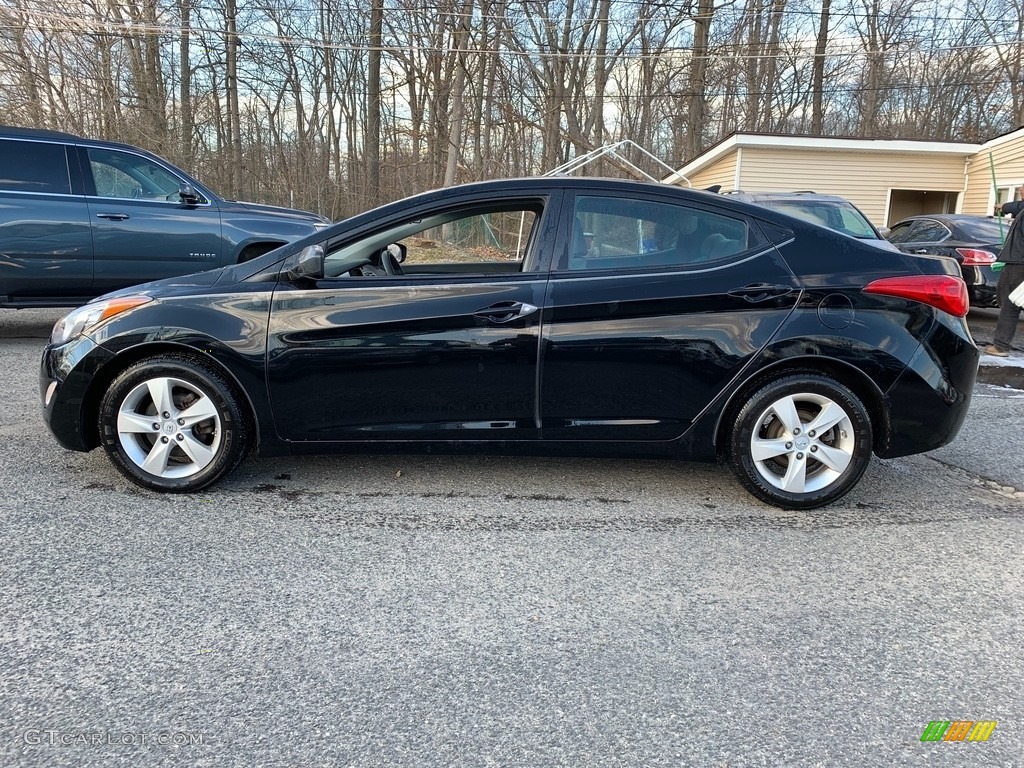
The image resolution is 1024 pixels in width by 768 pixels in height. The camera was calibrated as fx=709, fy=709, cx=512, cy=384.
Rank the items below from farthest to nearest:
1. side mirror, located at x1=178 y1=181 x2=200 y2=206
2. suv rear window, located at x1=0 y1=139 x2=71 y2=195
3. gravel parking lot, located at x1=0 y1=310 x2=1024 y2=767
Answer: side mirror, located at x1=178 y1=181 x2=200 y2=206 → suv rear window, located at x1=0 y1=139 x2=71 y2=195 → gravel parking lot, located at x1=0 y1=310 x2=1024 y2=767

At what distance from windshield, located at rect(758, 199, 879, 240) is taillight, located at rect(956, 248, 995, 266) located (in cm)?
154

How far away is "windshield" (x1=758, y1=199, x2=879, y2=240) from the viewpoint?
8391 millimetres

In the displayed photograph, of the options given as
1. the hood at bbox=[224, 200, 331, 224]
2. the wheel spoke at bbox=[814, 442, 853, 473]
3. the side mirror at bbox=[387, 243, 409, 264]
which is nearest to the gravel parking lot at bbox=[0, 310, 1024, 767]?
the wheel spoke at bbox=[814, 442, 853, 473]

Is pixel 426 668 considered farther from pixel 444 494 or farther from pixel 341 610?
pixel 444 494

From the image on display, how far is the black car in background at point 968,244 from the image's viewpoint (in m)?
8.82

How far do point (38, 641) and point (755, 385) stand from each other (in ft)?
10.2

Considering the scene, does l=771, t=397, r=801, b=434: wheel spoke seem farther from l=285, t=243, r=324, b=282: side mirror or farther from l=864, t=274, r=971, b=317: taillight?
l=285, t=243, r=324, b=282: side mirror

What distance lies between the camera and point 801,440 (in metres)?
3.48

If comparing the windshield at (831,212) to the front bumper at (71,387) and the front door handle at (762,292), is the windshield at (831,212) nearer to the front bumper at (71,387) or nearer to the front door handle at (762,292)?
the front door handle at (762,292)

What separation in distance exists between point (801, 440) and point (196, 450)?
9.82ft

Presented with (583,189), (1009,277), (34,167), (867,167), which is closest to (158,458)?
(583,189)

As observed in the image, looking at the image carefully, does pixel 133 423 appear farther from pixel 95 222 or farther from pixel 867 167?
pixel 867 167

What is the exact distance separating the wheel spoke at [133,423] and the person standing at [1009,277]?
809 cm

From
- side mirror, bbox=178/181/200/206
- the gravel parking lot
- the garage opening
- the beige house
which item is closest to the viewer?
the gravel parking lot
